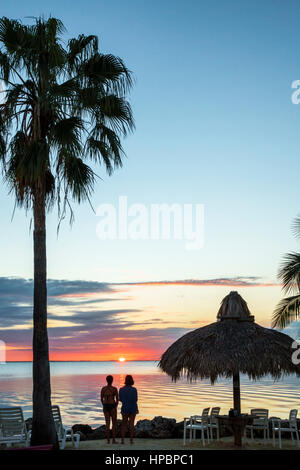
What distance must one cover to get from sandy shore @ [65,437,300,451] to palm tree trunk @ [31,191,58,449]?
0.77 metres

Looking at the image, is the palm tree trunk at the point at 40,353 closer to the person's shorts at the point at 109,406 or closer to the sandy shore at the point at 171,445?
the sandy shore at the point at 171,445

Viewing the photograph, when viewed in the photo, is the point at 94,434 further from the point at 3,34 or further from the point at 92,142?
the point at 3,34

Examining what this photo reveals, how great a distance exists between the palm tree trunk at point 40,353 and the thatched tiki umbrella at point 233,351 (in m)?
3.27

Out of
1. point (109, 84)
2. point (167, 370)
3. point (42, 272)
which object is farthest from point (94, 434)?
point (109, 84)

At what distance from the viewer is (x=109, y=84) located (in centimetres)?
1380

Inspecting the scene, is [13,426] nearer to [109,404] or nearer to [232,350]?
[109,404]

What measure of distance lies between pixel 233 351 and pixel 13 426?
520 cm

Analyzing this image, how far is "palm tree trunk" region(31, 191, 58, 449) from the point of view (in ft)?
39.4

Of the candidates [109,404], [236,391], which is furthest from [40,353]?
[236,391]

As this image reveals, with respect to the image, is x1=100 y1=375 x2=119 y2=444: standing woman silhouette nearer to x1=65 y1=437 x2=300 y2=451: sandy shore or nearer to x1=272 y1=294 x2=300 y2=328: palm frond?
x1=65 y1=437 x2=300 y2=451: sandy shore

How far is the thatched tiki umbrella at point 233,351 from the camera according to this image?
43.5 ft

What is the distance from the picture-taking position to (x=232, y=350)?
13.3 m

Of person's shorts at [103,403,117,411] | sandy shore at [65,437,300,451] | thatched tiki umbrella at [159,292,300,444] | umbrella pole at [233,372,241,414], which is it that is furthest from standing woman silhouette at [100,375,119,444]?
umbrella pole at [233,372,241,414]

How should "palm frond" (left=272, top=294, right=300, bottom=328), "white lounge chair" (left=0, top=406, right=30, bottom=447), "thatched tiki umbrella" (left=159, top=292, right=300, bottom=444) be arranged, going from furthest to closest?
"palm frond" (left=272, top=294, right=300, bottom=328)
"thatched tiki umbrella" (left=159, top=292, right=300, bottom=444)
"white lounge chair" (left=0, top=406, right=30, bottom=447)
